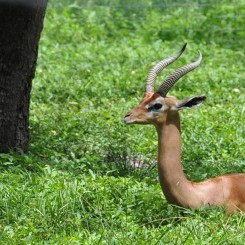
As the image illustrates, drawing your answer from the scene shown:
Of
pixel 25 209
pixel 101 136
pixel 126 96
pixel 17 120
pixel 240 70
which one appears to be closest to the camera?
pixel 25 209

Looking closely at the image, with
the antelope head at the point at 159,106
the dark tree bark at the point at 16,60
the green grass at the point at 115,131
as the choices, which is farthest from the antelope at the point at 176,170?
the dark tree bark at the point at 16,60

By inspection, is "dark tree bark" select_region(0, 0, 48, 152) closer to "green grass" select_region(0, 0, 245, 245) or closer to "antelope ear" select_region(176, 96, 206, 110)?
"green grass" select_region(0, 0, 245, 245)

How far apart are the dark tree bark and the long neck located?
5.98 ft

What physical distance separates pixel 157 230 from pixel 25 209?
976 mm

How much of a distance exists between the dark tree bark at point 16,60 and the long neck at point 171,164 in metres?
1.82

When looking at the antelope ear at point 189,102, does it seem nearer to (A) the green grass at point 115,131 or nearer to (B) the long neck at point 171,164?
(B) the long neck at point 171,164

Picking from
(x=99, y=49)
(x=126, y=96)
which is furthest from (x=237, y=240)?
(x=99, y=49)

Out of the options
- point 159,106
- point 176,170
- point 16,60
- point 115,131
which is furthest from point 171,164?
point 115,131

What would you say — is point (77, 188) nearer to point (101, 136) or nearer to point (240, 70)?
point (101, 136)

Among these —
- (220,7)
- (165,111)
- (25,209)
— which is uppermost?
(220,7)

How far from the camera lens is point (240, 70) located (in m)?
13.3

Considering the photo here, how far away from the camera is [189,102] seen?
7.91 meters

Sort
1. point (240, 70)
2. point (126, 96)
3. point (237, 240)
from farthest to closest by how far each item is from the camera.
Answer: point (240, 70) < point (126, 96) < point (237, 240)

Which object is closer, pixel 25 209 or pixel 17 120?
pixel 25 209
